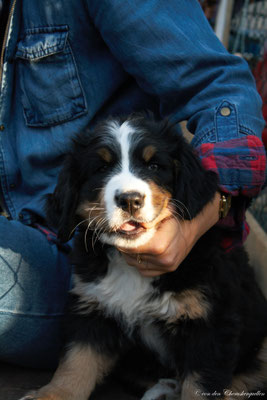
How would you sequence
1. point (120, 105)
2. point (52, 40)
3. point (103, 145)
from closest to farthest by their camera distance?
point (103, 145) → point (52, 40) → point (120, 105)

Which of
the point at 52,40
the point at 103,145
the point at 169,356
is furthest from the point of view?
the point at 52,40

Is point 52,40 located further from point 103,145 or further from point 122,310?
point 122,310

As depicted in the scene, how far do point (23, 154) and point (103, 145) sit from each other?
2.49ft

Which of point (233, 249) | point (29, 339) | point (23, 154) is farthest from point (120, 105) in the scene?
point (29, 339)

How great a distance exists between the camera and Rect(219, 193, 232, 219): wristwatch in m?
2.15

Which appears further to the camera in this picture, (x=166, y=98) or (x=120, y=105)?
(x=120, y=105)

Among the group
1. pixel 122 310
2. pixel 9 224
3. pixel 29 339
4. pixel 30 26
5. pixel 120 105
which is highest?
pixel 30 26

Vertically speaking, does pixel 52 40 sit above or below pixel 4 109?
above

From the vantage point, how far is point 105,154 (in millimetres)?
2047

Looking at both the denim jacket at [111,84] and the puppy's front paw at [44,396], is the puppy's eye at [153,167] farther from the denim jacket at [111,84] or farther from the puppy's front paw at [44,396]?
the puppy's front paw at [44,396]

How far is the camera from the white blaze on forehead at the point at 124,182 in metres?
1.82

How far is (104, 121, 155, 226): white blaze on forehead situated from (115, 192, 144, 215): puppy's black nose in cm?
2

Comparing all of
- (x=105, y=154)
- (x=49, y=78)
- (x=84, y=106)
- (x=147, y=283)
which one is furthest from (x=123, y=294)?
(x=49, y=78)

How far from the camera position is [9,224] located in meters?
2.39
